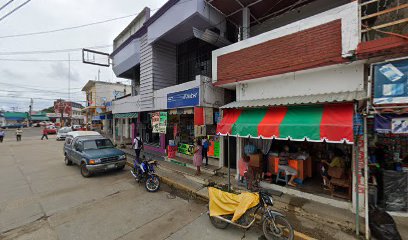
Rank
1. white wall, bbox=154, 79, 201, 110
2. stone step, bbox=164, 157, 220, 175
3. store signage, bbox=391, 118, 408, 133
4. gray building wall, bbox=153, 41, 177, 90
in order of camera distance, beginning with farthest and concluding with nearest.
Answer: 1. gray building wall, bbox=153, 41, 177, 90
2. white wall, bbox=154, 79, 201, 110
3. stone step, bbox=164, 157, 220, 175
4. store signage, bbox=391, 118, 408, 133

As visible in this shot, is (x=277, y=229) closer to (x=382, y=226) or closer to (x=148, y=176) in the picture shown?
(x=382, y=226)

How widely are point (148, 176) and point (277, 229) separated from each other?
5.16 metres

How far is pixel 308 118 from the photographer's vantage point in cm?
509

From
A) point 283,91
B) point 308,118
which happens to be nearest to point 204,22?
point 283,91

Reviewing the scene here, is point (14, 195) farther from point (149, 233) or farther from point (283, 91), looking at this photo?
point (283, 91)

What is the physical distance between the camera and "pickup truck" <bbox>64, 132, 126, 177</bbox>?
857 cm

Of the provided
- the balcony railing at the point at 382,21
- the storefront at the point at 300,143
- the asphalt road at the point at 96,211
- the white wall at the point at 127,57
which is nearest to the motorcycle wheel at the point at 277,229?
the asphalt road at the point at 96,211

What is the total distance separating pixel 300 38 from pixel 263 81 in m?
1.82

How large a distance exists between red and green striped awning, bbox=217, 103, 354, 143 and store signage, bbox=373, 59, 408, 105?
64 centimetres

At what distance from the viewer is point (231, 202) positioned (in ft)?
14.9

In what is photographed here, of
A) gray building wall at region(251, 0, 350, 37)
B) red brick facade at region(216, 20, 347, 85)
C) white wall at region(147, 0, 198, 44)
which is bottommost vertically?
red brick facade at region(216, 20, 347, 85)

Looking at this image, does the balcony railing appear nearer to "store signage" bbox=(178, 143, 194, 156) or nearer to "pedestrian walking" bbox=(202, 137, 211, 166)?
"pedestrian walking" bbox=(202, 137, 211, 166)

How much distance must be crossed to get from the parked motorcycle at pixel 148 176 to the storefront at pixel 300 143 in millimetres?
3254

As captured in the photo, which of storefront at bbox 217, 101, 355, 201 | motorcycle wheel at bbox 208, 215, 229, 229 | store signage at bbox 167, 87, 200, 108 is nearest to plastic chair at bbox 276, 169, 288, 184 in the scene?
storefront at bbox 217, 101, 355, 201
